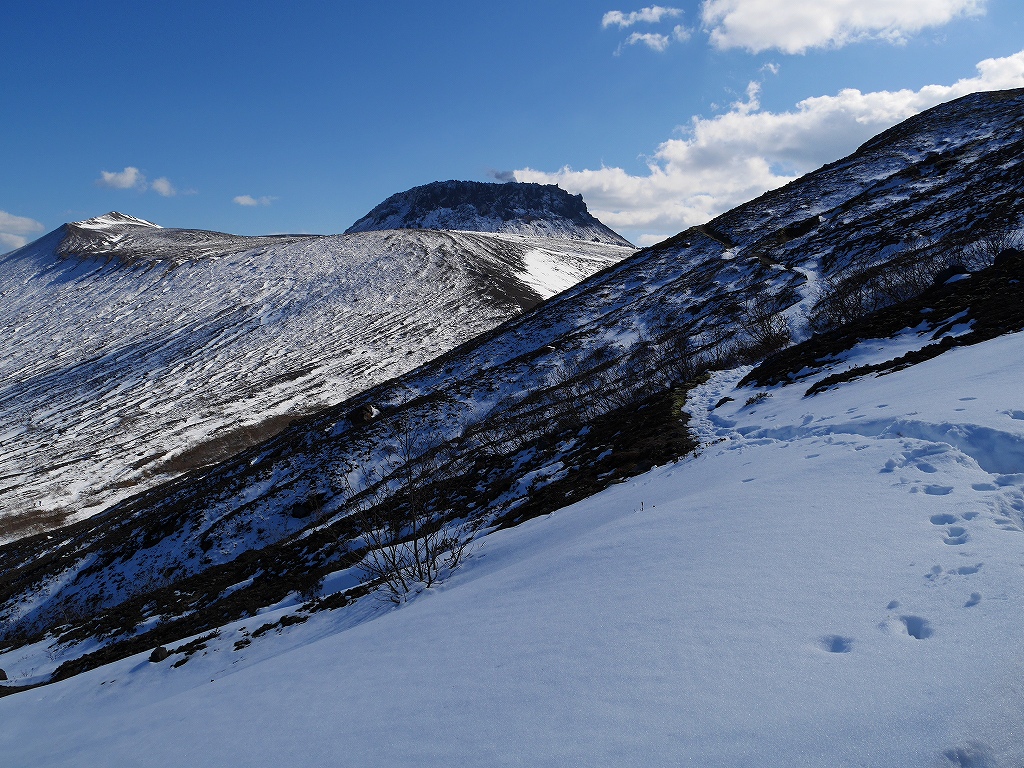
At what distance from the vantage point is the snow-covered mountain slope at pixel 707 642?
3281mm

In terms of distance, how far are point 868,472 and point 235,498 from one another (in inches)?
949

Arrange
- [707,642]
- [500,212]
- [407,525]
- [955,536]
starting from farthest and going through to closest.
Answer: [500,212] < [407,525] < [955,536] < [707,642]

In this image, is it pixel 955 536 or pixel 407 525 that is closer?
pixel 955 536

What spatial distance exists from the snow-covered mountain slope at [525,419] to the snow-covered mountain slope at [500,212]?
14045cm

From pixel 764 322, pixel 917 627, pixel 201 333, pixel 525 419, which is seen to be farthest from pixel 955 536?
pixel 201 333

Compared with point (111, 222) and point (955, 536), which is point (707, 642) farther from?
point (111, 222)

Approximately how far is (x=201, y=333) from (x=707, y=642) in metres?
68.6

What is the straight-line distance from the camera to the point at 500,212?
182875mm

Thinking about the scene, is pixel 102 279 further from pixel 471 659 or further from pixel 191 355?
pixel 471 659

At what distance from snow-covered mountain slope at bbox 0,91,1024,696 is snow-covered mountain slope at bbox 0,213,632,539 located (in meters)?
9.85

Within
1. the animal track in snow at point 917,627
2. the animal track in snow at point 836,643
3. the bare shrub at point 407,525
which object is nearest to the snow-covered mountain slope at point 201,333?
the bare shrub at point 407,525

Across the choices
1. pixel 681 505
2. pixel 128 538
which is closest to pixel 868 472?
pixel 681 505

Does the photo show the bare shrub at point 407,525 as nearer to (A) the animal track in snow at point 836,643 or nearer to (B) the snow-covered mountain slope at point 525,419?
(B) the snow-covered mountain slope at point 525,419

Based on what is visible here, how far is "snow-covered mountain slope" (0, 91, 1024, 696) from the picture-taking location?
48.9 feet
